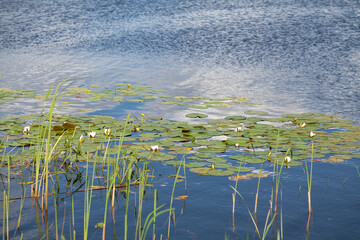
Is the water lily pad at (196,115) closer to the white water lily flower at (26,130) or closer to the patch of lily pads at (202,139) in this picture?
the patch of lily pads at (202,139)

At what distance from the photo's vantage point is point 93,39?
14.5 meters

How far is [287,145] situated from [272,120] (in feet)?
3.75

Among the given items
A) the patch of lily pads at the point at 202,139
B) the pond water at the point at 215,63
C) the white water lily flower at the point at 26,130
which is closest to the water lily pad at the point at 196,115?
the patch of lily pads at the point at 202,139

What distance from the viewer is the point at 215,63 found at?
421 inches

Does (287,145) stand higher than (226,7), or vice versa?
(226,7)

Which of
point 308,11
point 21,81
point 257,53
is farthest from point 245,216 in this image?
point 308,11

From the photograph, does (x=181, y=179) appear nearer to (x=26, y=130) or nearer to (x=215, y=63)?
(x=26, y=130)

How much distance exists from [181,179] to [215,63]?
7.12 meters

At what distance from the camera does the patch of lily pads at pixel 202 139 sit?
4.25m

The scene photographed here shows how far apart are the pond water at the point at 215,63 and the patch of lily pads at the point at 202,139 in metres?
0.24

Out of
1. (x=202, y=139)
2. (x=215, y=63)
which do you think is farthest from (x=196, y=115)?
(x=215, y=63)

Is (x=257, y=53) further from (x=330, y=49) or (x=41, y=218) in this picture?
(x=41, y=218)

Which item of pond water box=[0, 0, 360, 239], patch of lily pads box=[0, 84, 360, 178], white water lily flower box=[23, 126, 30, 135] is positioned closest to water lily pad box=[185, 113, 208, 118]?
patch of lily pads box=[0, 84, 360, 178]

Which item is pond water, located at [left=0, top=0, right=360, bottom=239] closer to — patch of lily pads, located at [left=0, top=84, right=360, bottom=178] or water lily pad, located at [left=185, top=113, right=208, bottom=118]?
water lily pad, located at [left=185, top=113, right=208, bottom=118]
